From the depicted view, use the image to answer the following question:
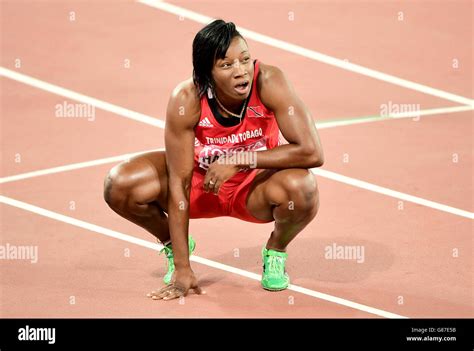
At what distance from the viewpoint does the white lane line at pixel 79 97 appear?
9.04 m

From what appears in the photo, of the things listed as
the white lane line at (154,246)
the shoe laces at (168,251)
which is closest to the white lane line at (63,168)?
the white lane line at (154,246)

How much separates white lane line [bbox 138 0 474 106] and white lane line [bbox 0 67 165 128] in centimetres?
124

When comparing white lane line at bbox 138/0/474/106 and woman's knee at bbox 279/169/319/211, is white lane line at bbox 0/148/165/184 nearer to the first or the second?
white lane line at bbox 138/0/474/106

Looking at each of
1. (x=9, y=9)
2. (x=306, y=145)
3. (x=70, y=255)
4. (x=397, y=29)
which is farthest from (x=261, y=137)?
(x=9, y=9)

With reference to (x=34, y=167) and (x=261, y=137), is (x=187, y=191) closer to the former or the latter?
(x=261, y=137)

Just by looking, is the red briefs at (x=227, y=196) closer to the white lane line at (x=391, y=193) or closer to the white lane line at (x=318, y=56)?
the white lane line at (x=391, y=193)

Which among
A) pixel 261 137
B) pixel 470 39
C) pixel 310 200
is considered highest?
pixel 470 39

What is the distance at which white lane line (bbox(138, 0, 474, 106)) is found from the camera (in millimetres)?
9547

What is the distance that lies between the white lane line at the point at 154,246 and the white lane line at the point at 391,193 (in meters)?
1.61

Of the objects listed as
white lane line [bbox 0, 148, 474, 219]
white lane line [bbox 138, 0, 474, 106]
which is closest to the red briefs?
white lane line [bbox 0, 148, 474, 219]

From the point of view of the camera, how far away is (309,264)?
616 cm

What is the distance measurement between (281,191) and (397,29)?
601 cm

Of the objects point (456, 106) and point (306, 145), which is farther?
point (456, 106)

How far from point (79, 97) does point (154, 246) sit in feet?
11.5
